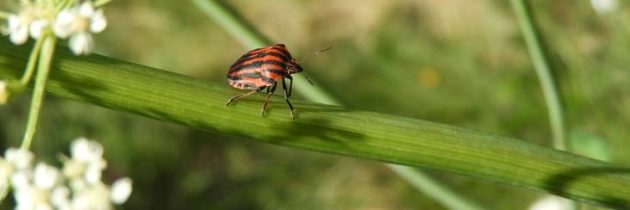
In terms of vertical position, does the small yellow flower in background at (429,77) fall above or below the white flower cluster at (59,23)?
above

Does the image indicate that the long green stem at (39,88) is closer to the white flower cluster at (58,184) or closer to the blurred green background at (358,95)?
the white flower cluster at (58,184)

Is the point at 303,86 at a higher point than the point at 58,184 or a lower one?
higher

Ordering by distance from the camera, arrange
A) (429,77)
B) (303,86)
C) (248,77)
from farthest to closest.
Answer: (429,77) → (303,86) → (248,77)

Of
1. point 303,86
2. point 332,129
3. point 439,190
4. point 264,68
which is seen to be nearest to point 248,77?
point 264,68

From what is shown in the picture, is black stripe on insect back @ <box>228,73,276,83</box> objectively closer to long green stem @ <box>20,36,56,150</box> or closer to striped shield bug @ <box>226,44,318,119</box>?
striped shield bug @ <box>226,44,318,119</box>

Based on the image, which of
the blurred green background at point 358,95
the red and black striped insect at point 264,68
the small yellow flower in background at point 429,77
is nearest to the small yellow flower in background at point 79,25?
the red and black striped insect at point 264,68

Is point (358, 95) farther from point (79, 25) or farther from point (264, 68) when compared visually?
point (79, 25)

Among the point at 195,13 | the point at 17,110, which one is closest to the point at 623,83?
the point at 195,13
